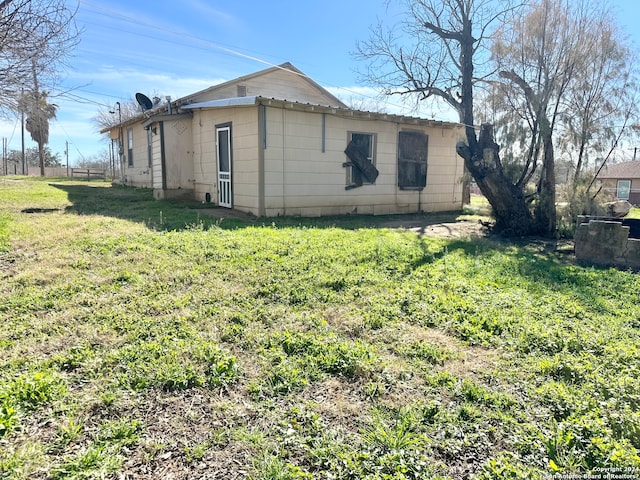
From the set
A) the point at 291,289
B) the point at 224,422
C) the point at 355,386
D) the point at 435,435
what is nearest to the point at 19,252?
the point at 291,289

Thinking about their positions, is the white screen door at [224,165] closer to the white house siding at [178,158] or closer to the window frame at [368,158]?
the white house siding at [178,158]

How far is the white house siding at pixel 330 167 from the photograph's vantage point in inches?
328

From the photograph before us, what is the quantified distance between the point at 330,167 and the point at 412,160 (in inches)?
112

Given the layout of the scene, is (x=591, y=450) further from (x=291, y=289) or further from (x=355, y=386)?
(x=291, y=289)

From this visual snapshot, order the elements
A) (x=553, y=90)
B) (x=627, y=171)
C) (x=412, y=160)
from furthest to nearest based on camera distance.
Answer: (x=627, y=171)
(x=412, y=160)
(x=553, y=90)

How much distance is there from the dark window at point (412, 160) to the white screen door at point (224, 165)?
448 cm

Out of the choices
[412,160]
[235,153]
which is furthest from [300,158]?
[412,160]

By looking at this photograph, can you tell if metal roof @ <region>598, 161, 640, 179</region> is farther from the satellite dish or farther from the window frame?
the satellite dish

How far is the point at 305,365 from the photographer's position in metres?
2.65

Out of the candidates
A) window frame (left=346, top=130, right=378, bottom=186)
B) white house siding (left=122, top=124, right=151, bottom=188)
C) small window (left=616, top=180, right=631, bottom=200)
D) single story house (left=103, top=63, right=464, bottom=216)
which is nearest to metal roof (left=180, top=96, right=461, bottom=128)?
single story house (left=103, top=63, right=464, bottom=216)

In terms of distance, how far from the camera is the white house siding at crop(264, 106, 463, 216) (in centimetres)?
834

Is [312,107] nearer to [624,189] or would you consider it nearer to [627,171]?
[624,189]

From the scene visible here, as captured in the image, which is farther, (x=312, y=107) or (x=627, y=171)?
(x=627, y=171)

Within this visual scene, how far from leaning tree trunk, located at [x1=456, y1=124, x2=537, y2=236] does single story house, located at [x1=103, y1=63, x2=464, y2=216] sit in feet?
8.78
